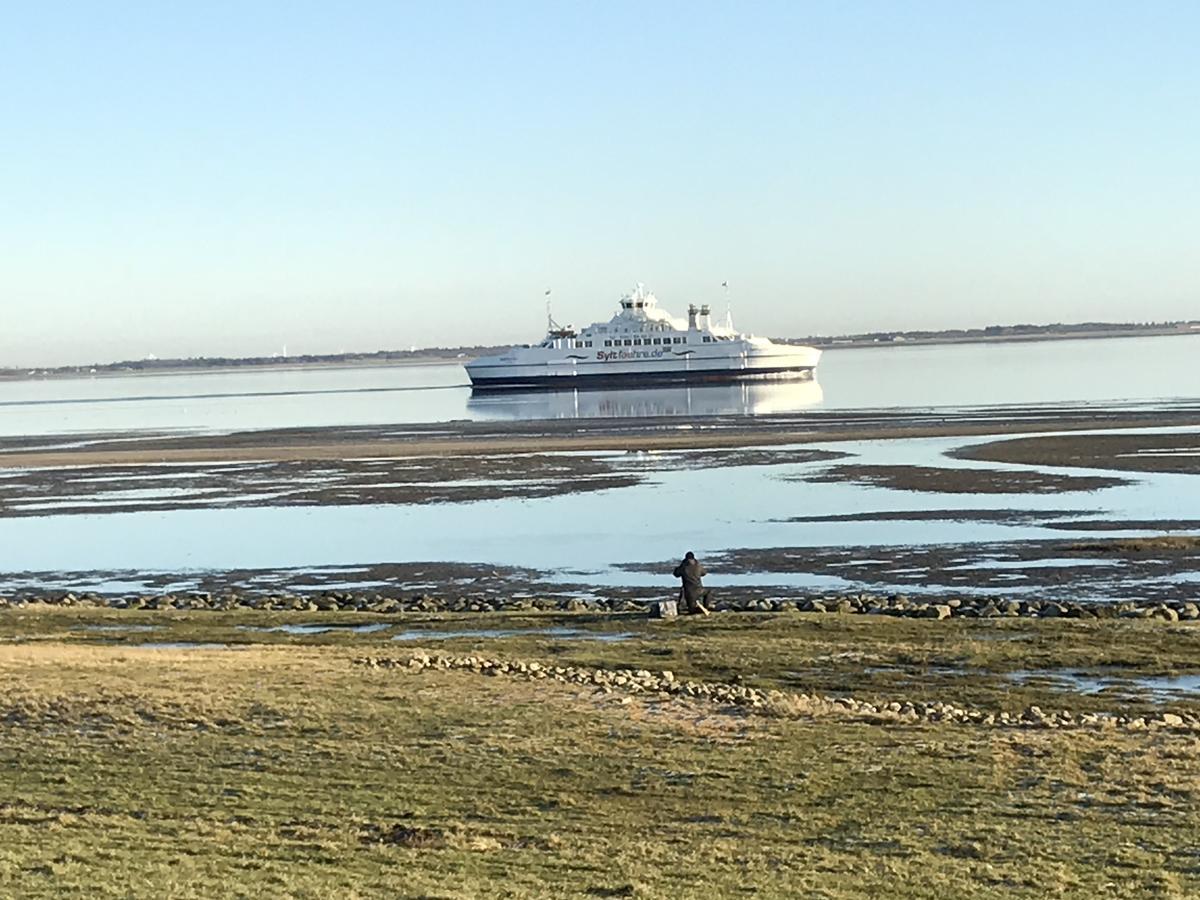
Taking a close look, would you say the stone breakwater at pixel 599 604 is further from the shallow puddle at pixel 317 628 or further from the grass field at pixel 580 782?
the grass field at pixel 580 782

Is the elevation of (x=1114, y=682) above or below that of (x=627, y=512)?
above

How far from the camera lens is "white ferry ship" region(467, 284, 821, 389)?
147250 millimetres

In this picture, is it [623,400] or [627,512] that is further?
[623,400]

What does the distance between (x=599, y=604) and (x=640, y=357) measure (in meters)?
122

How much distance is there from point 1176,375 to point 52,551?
322 ft

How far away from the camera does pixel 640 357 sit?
148m

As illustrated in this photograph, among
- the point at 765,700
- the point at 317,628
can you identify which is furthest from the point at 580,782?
the point at 317,628

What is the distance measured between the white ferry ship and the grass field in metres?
127

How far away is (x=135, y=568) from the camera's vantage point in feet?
115

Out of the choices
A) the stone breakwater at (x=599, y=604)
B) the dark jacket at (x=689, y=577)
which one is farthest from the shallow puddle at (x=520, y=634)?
the stone breakwater at (x=599, y=604)

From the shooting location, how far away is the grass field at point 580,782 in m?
10.4

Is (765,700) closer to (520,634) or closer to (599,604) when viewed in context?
(520,634)

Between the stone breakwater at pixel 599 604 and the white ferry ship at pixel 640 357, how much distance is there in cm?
11587

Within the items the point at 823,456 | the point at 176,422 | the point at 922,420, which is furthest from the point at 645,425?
the point at 176,422
